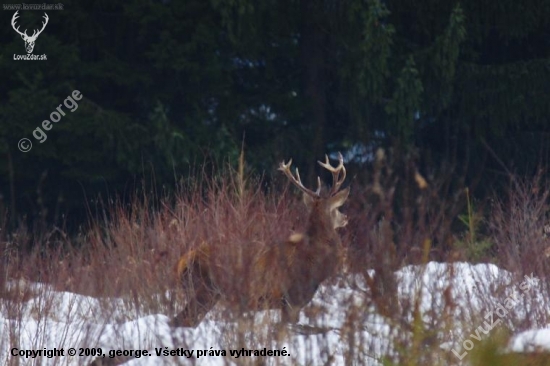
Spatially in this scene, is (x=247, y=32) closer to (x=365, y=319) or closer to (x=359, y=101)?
(x=359, y=101)

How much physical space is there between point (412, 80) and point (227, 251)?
11605 millimetres

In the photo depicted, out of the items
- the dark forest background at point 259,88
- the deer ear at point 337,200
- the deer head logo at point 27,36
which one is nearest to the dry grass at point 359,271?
the deer ear at point 337,200

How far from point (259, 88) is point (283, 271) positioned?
12.6 meters

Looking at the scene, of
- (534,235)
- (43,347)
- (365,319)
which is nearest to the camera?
(365,319)

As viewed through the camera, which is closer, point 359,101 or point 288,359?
point 288,359

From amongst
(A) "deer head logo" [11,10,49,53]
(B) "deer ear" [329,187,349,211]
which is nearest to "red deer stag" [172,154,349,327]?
(B) "deer ear" [329,187,349,211]

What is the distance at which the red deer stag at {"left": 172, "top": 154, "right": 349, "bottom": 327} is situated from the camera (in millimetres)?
4082

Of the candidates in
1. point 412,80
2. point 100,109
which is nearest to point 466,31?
point 412,80

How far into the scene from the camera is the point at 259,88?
56.1ft

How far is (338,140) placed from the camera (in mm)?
16953

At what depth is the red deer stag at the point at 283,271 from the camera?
161 inches

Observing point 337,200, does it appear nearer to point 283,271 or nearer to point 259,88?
point 283,271

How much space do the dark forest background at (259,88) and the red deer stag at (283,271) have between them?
8.02 metres

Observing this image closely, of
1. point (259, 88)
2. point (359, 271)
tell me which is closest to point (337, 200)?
point (359, 271)
